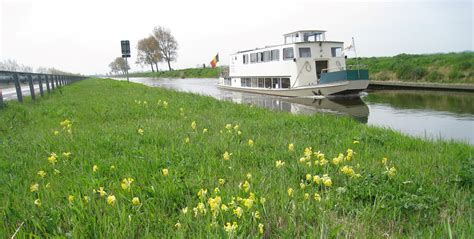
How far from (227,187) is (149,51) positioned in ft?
295

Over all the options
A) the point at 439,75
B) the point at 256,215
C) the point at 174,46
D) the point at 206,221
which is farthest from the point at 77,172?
the point at 174,46

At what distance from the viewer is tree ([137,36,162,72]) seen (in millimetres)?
86000

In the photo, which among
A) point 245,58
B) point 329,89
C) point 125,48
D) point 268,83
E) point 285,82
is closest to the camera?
point 329,89

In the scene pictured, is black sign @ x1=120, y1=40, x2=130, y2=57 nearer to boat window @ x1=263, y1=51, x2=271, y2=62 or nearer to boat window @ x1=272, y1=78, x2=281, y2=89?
boat window @ x1=263, y1=51, x2=271, y2=62

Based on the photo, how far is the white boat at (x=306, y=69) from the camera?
2048 cm

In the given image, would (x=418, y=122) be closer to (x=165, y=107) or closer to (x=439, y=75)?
(x=165, y=107)

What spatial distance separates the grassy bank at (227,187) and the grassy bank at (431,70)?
2191 centimetres

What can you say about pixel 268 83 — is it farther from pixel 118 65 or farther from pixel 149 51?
pixel 118 65

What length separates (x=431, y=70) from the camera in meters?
25.8

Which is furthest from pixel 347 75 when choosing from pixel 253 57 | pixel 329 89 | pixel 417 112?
pixel 253 57

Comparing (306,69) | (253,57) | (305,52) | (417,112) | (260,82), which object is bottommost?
(417,112)

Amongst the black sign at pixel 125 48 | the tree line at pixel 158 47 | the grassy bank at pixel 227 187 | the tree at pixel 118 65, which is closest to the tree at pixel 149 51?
the tree line at pixel 158 47

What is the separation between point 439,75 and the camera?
24.6 metres

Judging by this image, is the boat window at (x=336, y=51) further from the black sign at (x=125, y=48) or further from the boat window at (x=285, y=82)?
the black sign at (x=125, y=48)
